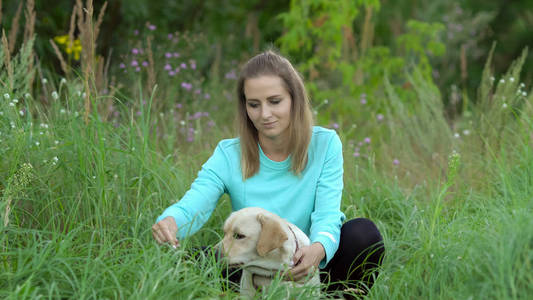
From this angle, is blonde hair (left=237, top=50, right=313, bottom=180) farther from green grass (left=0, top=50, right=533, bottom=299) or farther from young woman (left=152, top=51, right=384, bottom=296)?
green grass (left=0, top=50, right=533, bottom=299)

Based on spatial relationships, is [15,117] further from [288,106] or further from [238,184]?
[288,106]

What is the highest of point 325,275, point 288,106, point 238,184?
point 288,106

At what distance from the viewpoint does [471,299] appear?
6.28 ft

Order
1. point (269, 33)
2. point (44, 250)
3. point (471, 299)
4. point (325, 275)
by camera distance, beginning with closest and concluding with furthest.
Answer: point (471, 299)
point (44, 250)
point (325, 275)
point (269, 33)

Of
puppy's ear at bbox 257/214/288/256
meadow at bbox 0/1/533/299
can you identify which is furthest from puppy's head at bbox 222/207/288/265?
meadow at bbox 0/1/533/299

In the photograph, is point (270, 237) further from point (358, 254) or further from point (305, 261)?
point (358, 254)

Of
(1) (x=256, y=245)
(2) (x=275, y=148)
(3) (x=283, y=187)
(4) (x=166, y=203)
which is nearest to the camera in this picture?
(1) (x=256, y=245)

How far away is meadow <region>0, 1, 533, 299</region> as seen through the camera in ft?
6.98

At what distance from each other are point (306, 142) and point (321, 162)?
136 millimetres

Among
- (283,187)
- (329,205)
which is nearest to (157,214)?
(283,187)

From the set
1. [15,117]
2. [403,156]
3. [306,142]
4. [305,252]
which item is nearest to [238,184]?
[306,142]

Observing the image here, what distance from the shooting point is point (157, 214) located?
3.04 meters

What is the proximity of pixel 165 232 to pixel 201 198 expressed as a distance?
1.34ft

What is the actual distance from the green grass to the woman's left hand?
0.14 metres
